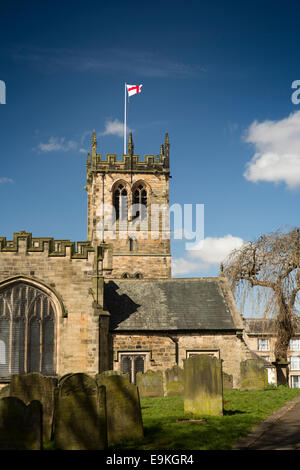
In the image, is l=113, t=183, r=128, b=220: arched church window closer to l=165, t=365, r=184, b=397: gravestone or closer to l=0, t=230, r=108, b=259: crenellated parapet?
l=0, t=230, r=108, b=259: crenellated parapet

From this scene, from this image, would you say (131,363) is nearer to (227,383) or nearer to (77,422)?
(227,383)

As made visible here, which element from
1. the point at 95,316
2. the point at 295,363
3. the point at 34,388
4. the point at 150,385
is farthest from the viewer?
the point at 295,363

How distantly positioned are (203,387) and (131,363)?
12.9 m

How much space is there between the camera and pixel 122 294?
29.9 m

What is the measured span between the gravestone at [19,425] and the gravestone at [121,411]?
2.05 meters

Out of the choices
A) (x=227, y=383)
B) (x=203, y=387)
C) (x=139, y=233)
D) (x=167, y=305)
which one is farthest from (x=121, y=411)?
(x=139, y=233)

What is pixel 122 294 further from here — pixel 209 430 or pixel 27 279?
pixel 209 430

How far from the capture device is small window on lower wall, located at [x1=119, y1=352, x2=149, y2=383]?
2653 cm

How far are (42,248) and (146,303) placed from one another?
6657mm

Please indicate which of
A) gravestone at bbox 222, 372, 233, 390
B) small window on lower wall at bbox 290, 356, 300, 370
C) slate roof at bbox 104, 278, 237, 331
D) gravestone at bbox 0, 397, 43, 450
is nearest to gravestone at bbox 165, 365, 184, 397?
gravestone at bbox 222, 372, 233, 390

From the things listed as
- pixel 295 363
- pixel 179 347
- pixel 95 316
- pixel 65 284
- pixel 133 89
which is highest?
pixel 133 89

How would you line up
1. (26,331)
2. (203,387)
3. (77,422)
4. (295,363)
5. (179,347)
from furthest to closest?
1. (295,363)
2. (179,347)
3. (26,331)
4. (203,387)
5. (77,422)

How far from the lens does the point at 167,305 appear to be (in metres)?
29.2

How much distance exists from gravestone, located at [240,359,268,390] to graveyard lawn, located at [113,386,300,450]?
2.45m
